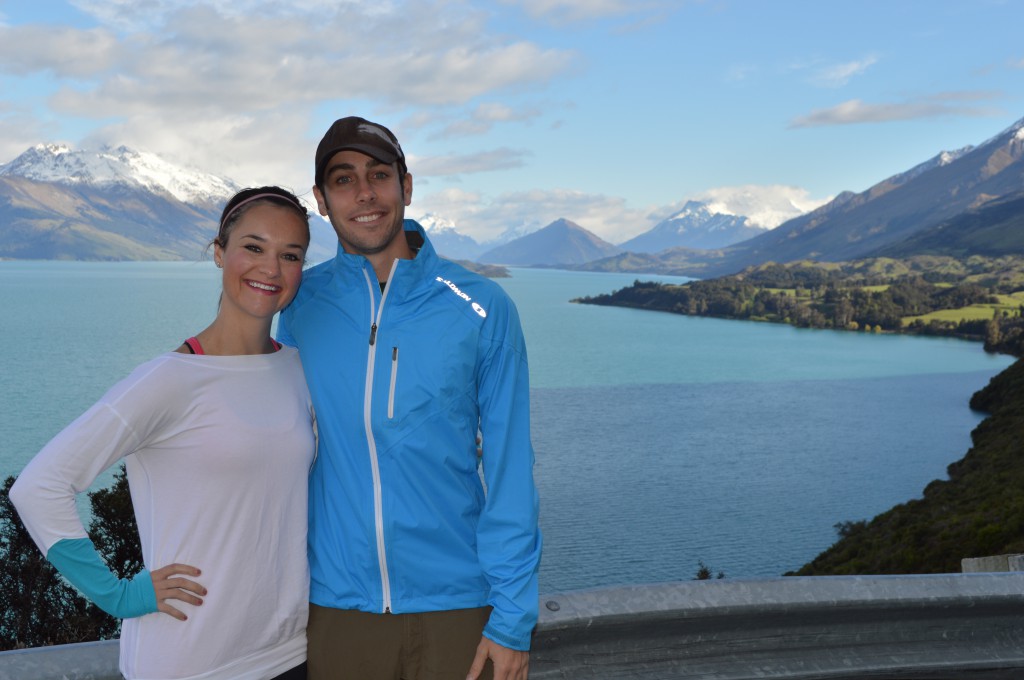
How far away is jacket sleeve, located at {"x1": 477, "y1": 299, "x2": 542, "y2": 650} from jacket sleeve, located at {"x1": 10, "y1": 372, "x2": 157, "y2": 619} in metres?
0.96

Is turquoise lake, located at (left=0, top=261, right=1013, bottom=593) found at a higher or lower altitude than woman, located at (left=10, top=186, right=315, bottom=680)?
lower

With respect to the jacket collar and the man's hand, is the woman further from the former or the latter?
the man's hand

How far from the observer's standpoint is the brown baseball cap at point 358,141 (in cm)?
283

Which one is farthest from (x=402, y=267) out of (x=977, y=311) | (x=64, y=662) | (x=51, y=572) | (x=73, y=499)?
(x=977, y=311)

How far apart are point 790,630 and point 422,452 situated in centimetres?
139

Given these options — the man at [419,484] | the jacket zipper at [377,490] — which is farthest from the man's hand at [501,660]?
the jacket zipper at [377,490]

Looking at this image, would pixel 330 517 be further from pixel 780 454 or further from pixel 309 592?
pixel 780 454

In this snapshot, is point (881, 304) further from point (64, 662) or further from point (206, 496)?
point (64, 662)

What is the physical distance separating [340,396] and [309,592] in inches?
24.4

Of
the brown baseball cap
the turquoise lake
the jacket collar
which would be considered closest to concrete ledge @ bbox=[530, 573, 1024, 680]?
the jacket collar

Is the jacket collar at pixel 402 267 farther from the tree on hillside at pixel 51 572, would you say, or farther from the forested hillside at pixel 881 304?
the forested hillside at pixel 881 304

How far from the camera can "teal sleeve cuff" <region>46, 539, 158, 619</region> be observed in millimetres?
2256

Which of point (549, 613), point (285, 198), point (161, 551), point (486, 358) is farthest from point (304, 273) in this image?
point (549, 613)

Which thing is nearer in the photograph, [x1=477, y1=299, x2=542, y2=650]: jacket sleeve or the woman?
the woman
